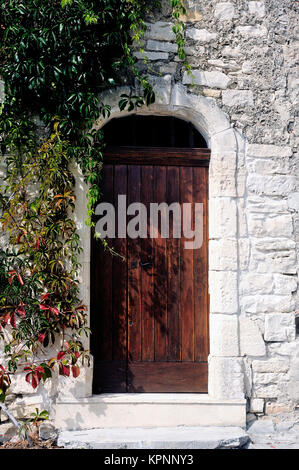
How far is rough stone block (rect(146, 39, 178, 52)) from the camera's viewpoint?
373 centimetres

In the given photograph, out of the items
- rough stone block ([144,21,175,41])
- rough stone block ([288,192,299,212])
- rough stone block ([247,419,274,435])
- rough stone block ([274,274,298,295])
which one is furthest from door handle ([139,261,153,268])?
rough stone block ([144,21,175,41])

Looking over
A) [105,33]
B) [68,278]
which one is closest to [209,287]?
[68,278]

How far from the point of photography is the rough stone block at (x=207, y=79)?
3.75 meters

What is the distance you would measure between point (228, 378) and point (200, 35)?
2918 millimetres

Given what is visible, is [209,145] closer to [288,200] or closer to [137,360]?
[288,200]

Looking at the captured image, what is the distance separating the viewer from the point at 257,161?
375cm

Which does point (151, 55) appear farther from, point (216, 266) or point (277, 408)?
point (277, 408)

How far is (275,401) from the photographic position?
3.60 meters

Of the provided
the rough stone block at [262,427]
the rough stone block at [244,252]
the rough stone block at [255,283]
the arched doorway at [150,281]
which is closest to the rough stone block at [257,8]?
the arched doorway at [150,281]

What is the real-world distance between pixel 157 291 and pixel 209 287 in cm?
45

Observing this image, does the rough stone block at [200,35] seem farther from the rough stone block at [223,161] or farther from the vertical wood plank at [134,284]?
the vertical wood plank at [134,284]

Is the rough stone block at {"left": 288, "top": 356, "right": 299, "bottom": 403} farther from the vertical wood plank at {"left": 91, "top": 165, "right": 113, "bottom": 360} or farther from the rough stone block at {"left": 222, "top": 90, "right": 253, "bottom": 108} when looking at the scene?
the rough stone block at {"left": 222, "top": 90, "right": 253, "bottom": 108}

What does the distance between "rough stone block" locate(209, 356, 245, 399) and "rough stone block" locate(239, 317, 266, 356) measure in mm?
110

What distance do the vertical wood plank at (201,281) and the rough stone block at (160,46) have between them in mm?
1047
